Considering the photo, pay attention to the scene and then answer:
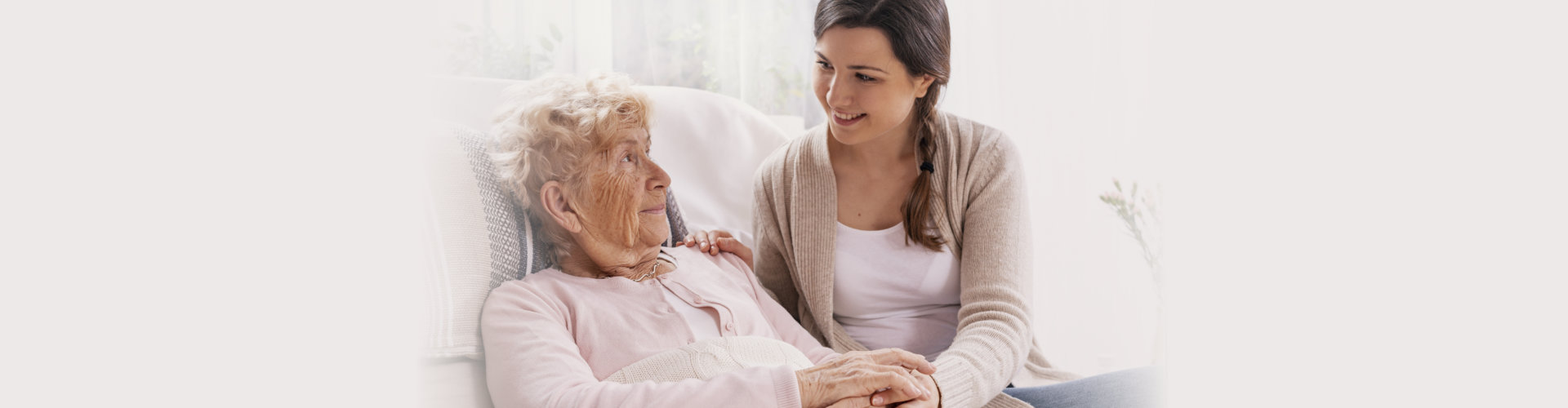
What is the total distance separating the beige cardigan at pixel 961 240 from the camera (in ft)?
3.98

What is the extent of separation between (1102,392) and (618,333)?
2.15 feet

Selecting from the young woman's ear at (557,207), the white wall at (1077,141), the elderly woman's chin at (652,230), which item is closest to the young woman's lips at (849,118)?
the elderly woman's chin at (652,230)

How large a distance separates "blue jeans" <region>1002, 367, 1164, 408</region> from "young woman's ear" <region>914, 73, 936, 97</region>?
0.44 m

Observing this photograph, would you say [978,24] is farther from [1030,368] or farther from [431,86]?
[431,86]

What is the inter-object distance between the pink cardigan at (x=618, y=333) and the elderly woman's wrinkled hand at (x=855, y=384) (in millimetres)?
36

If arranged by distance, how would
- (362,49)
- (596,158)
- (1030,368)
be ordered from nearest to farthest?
(362,49), (596,158), (1030,368)

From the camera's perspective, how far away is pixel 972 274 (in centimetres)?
→ 127

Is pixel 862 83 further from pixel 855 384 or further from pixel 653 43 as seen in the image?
pixel 653 43

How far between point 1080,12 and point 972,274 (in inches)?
46.5

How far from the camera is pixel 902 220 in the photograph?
1349 millimetres

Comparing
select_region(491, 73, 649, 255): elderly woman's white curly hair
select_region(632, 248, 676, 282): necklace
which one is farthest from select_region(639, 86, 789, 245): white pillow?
select_region(491, 73, 649, 255): elderly woman's white curly hair

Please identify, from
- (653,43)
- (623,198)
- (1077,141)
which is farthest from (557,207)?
(1077,141)

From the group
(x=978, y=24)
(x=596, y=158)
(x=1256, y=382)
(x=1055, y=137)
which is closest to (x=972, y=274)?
(x=1256, y=382)

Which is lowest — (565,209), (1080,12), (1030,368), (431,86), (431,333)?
(1030,368)
